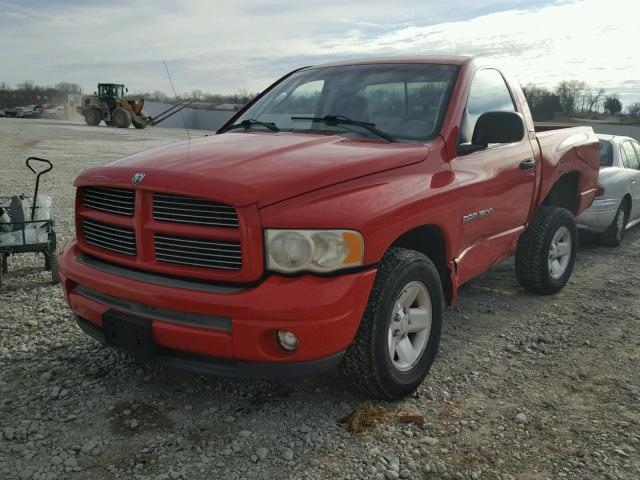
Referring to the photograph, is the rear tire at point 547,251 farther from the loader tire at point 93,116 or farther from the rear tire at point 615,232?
the loader tire at point 93,116

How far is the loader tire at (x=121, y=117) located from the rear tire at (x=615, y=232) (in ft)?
105

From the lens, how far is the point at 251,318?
259cm

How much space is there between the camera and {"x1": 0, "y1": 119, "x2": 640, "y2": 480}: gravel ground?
269cm

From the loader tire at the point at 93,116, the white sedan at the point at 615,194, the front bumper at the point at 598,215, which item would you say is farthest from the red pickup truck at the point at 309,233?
the loader tire at the point at 93,116

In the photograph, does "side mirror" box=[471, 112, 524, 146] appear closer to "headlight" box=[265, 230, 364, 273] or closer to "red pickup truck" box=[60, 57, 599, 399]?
"red pickup truck" box=[60, 57, 599, 399]

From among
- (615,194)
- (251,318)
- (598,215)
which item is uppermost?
(251,318)

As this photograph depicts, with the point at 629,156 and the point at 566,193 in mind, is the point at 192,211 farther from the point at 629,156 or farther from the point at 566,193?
the point at 629,156

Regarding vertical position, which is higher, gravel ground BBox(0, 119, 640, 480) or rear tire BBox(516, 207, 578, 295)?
rear tire BBox(516, 207, 578, 295)

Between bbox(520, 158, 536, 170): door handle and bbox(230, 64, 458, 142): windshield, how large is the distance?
0.93 meters

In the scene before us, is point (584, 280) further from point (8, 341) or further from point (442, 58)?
point (8, 341)

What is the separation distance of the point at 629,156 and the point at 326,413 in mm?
6942

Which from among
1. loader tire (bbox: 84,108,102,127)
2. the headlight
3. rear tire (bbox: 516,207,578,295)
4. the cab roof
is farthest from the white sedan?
loader tire (bbox: 84,108,102,127)

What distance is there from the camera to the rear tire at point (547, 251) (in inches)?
195

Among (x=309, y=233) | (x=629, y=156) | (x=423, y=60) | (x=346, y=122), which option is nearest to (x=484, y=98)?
(x=423, y=60)
